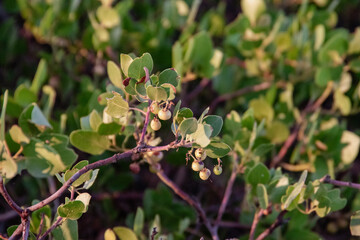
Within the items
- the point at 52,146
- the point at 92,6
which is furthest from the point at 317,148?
the point at 92,6

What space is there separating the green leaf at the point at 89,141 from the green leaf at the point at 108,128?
21mm

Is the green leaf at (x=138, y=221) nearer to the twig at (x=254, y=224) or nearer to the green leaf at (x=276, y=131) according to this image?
the twig at (x=254, y=224)

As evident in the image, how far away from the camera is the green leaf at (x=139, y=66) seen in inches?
30.4

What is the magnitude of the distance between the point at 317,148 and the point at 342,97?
0.24 m

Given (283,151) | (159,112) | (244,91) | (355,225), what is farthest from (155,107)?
(244,91)

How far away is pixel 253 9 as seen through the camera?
1.61 m

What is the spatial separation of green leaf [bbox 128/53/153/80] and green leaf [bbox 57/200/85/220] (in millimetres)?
230

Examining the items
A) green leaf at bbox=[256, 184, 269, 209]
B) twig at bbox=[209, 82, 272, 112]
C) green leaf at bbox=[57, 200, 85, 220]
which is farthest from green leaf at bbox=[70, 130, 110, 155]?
twig at bbox=[209, 82, 272, 112]

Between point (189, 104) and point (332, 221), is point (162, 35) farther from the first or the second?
point (332, 221)

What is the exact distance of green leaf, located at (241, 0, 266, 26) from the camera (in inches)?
63.0

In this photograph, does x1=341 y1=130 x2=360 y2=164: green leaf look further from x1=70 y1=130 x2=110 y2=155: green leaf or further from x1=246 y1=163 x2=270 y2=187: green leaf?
x1=70 y1=130 x2=110 y2=155: green leaf

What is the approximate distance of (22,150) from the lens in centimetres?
101

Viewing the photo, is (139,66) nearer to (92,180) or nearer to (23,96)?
(92,180)

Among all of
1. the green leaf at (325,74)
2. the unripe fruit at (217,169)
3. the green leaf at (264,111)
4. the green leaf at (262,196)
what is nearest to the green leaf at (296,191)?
the green leaf at (262,196)
